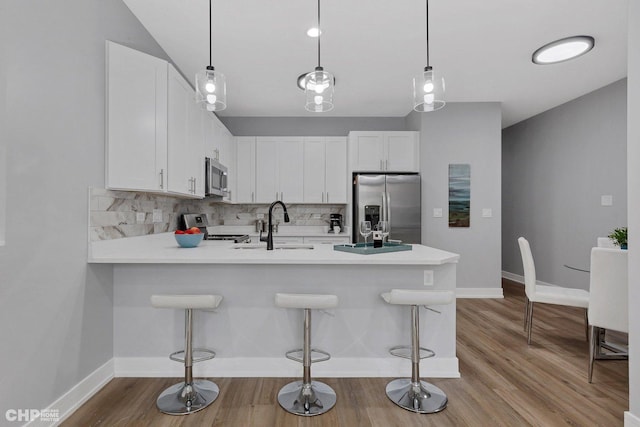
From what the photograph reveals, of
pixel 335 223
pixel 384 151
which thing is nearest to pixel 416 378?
pixel 335 223

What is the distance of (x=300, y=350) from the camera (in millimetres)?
2299

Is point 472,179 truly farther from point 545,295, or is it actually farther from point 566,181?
point 545,295

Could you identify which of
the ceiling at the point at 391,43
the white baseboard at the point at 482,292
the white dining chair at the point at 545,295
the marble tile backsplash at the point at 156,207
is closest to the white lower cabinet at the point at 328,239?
the marble tile backsplash at the point at 156,207

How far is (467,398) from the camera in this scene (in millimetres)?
2092

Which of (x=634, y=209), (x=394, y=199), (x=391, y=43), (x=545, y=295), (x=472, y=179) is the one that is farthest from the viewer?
(x=472, y=179)

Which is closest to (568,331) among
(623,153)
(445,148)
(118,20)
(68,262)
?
(623,153)

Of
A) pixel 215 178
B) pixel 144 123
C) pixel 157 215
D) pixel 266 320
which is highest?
pixel 144 123

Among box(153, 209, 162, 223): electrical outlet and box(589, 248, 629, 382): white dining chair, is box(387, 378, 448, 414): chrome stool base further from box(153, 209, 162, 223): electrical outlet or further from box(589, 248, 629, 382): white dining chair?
box(153, 209, 162, 223): electrical outlet

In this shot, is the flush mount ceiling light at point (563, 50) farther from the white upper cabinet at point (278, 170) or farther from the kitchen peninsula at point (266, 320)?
the white upper cabinet at point (278, 170)

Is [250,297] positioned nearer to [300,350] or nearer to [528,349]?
[300,350]

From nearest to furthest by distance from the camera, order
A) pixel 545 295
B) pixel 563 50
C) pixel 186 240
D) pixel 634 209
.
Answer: pixel 634 209 → pixel 186 240 → pixel 545 295 → pixel 563 50

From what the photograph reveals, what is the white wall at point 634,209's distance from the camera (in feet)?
5.42

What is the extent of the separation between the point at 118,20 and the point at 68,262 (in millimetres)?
1725

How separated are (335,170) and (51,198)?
3656mm
